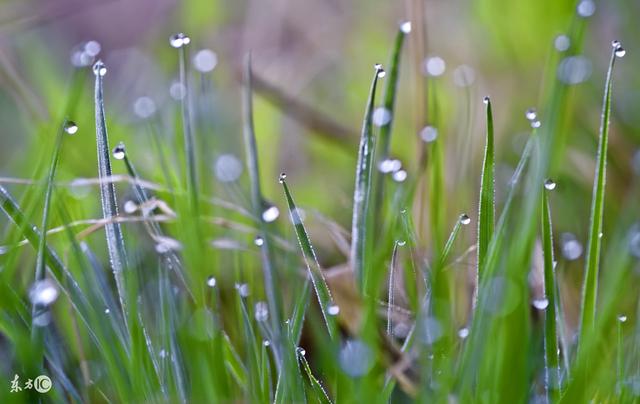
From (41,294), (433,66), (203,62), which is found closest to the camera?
(41,294)

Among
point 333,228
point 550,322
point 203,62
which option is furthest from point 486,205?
point 203,62

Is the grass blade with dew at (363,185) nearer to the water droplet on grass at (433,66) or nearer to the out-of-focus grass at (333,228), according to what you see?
the out-of-focus grass at (333,228)

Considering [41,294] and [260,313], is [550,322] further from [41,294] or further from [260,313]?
[41,294]

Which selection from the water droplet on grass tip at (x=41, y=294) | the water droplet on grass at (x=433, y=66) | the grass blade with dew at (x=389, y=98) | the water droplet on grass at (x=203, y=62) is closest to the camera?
the water droplet on grass tip at (x=41, y=294)

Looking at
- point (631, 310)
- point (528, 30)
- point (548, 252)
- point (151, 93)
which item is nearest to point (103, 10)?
point (151, 93)

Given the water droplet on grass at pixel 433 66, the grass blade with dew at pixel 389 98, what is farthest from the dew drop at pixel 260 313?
the water droplet on grass at pixel 433 66

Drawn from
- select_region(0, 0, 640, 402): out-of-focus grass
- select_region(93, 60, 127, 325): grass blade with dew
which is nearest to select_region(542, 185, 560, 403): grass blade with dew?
select_region(0, 0, 640, 402): out-of-focus grass

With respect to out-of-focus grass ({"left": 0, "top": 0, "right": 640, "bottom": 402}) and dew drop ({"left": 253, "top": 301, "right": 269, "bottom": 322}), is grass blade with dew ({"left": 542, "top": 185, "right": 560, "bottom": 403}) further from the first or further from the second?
dew drop ({"left": 253, "top": 301, "right": 269, "bottom": 322})

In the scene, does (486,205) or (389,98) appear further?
(389,98)
